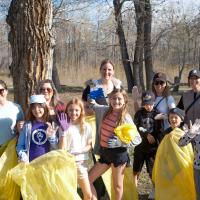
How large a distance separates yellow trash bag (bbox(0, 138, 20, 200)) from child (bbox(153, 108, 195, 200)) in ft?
4.59

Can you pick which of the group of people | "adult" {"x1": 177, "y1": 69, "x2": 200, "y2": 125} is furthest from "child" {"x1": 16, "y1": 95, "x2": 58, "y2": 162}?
"adult" {"x1": 177, "y1": 69, "x2": 200, "y2": 125}

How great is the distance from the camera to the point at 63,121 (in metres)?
3.73

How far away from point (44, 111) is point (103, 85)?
31.9 inches

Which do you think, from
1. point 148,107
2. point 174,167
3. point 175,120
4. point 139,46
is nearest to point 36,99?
point 148,107

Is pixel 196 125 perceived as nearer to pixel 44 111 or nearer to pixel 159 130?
pixel 159 130

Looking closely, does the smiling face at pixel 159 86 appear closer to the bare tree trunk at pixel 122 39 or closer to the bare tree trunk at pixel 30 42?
the bare tree trunk at pixel 30 42

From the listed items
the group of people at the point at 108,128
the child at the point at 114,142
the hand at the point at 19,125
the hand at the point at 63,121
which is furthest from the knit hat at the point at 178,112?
the hand at the point at 19,125

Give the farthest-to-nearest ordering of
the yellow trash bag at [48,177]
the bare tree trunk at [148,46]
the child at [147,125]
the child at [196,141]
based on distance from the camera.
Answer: the bare tree trunk at [148,46] → the child at [147,125] → the child at [196,141] → the yellow trash bag at [48,177]

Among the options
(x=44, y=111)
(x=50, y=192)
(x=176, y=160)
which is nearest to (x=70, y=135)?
(x=44, y=111)

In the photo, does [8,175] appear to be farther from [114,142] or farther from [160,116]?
[160,116]

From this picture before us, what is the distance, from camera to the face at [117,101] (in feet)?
12.7

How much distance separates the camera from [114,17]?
17.5 meters

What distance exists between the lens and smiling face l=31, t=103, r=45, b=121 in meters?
3.68

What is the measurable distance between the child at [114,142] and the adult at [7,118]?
2.72 feet
